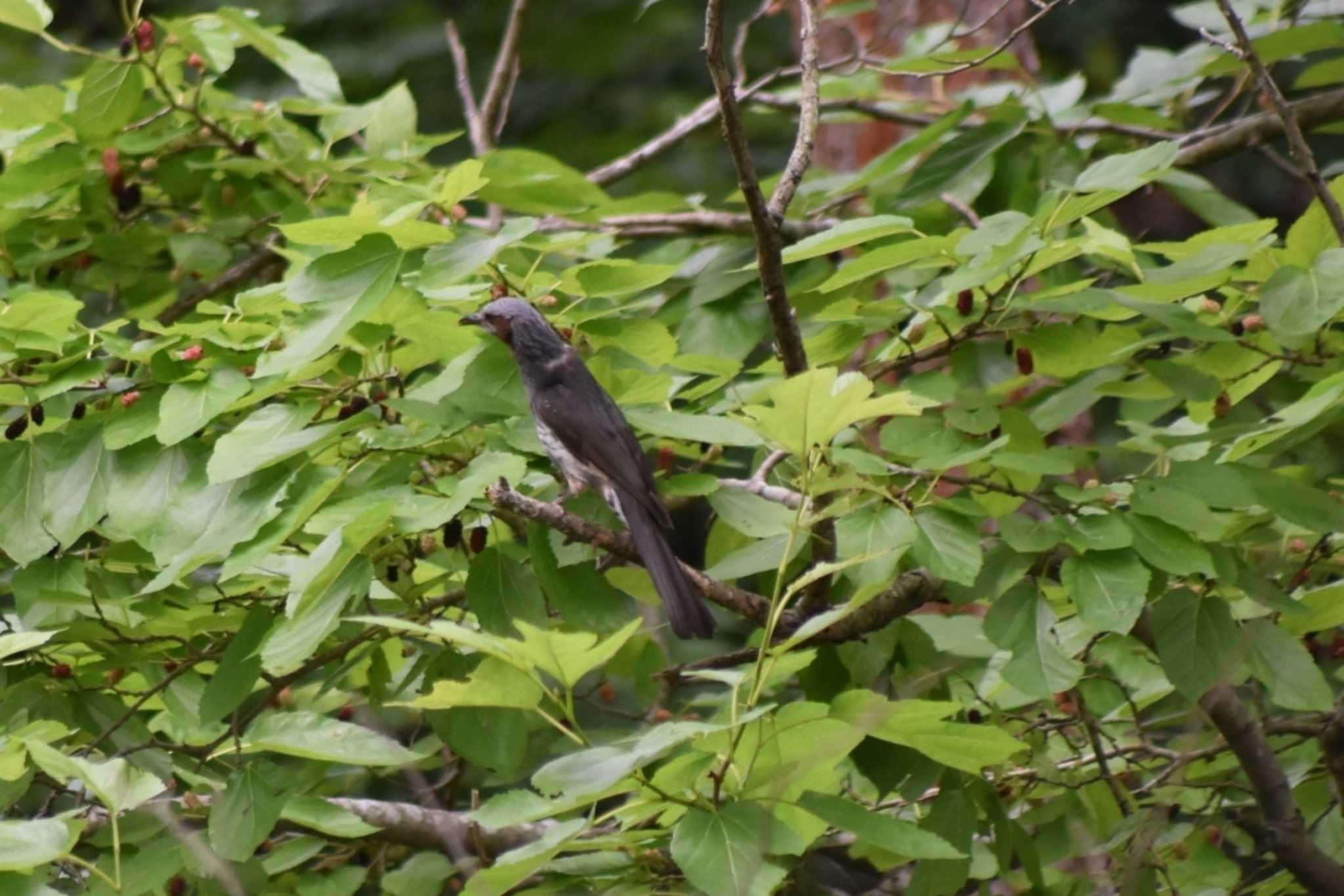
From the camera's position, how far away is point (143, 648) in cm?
324

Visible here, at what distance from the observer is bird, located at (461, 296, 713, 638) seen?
123 inches

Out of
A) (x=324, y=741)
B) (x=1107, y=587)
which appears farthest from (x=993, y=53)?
(x=324, y=741)

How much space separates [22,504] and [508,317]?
104 cm

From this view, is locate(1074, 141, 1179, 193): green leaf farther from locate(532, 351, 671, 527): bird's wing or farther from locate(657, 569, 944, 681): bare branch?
locate(532, 351, 671, 527): bird's wing

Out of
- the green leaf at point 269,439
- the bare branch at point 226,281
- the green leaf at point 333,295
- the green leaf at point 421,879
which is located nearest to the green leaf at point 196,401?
the green leaf at point 269,439

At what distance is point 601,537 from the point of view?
10.1 ft

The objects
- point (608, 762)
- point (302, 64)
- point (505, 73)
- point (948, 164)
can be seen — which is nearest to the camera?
point (608, 762)

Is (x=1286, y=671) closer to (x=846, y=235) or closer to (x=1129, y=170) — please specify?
(x=1129, y=170)

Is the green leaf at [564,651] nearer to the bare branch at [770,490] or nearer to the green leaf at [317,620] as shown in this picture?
the green leaf at [317,620]

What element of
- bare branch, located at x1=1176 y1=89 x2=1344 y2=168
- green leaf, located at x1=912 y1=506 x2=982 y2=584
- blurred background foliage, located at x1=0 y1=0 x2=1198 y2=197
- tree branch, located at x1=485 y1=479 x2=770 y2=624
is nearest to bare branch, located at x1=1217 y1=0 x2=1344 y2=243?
green leaf, located at x1=912 y1=506 x2=982 y2=584

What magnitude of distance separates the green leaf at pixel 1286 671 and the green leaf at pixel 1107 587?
29 cm

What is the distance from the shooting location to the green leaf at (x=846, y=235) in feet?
9.52

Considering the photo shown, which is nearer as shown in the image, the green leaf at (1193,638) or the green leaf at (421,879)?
the green leaf at (1193,638)

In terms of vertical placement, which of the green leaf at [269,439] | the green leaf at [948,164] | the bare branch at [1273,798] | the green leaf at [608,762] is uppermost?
the green leaf at [948,164]
